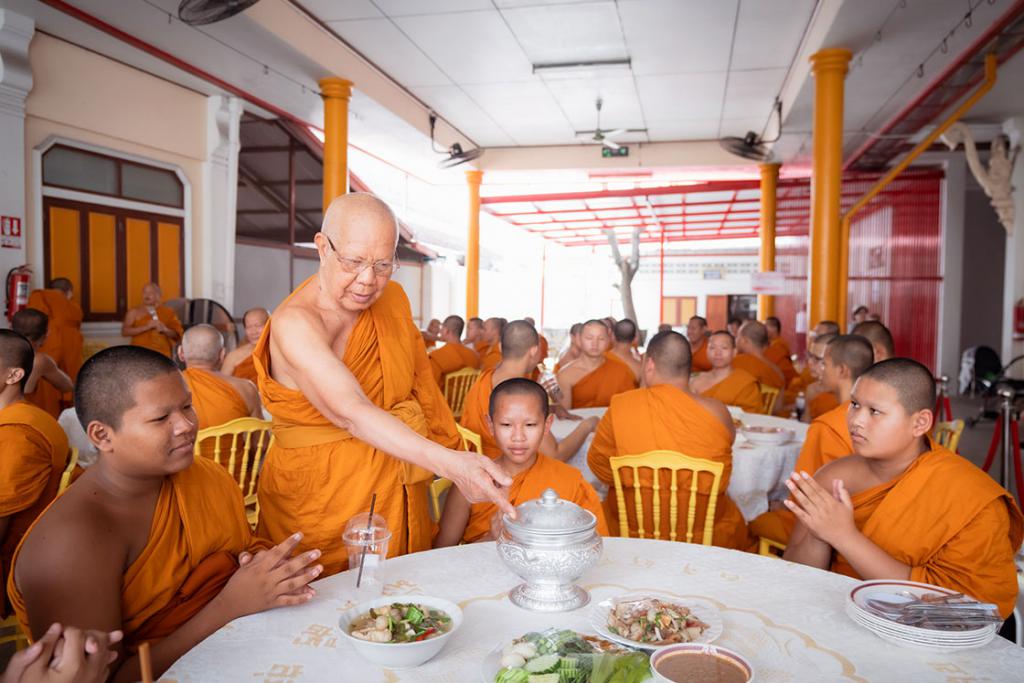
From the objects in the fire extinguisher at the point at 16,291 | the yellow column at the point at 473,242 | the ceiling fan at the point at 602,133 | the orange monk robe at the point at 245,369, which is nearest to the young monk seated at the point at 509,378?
the orange monk robe at the point at 245,369

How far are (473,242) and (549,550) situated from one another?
11.4m

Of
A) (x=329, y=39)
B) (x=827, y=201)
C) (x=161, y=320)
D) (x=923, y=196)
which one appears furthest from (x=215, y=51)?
(x=923, y=196)

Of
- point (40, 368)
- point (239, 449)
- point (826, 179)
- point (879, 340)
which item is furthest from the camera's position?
point (826, 179)

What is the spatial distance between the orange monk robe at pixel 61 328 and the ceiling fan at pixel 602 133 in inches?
243

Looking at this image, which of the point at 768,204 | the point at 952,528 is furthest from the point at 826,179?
the point at 952,528

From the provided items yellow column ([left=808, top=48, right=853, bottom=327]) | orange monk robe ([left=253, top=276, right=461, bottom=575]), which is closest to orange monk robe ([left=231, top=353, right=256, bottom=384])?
orange monk robe ([left=253, top=276, right=461, bottom=575])

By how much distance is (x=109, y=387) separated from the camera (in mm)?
1601

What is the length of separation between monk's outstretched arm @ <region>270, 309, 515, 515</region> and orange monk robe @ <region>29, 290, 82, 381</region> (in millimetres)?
5252

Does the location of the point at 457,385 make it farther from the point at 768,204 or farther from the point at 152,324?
the point at 768,204

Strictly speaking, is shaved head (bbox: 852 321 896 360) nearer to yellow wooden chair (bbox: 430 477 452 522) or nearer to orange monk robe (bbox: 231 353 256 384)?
yellow wooden chair (bbox: 430 477 452 522)

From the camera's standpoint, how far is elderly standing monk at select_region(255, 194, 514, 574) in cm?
199

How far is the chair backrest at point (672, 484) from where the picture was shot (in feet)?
9.19

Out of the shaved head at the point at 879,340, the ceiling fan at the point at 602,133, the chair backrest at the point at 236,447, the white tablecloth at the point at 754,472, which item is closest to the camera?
the chair backrest at the point at 236,447

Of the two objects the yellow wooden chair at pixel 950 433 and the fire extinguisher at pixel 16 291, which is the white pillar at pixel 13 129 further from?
the yellow wooden chair at pixel 950 433
